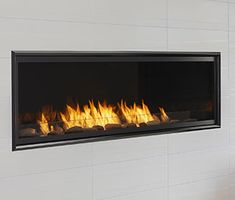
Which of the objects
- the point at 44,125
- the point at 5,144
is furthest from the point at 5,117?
the point at 44,125

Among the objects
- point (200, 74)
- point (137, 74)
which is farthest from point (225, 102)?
point (137, 74)

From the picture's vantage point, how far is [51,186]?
2.44 metres

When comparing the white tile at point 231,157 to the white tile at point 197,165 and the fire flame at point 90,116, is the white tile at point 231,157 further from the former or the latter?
the fire flame at point 90,116

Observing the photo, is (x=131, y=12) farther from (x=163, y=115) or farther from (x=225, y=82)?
(x=225, y=82)

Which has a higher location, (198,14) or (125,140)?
(198,14)

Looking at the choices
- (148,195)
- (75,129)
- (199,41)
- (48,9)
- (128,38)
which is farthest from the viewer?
(199,41)

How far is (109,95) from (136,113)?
22 centimetres

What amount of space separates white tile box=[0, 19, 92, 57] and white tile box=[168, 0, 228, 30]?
634 mm

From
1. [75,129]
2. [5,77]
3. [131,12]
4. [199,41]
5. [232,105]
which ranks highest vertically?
[131,12]

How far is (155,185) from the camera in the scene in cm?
283

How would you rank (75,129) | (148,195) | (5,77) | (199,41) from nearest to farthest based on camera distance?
(5,77), (75,129), (148,195), (199,41)

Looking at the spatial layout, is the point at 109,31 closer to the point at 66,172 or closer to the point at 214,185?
the point at 66,172

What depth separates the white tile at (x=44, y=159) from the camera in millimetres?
2314

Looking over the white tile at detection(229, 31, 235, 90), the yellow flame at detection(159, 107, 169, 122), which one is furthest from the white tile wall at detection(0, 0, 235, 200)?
the yellow flame at detection(159, 107, 169, 122)
